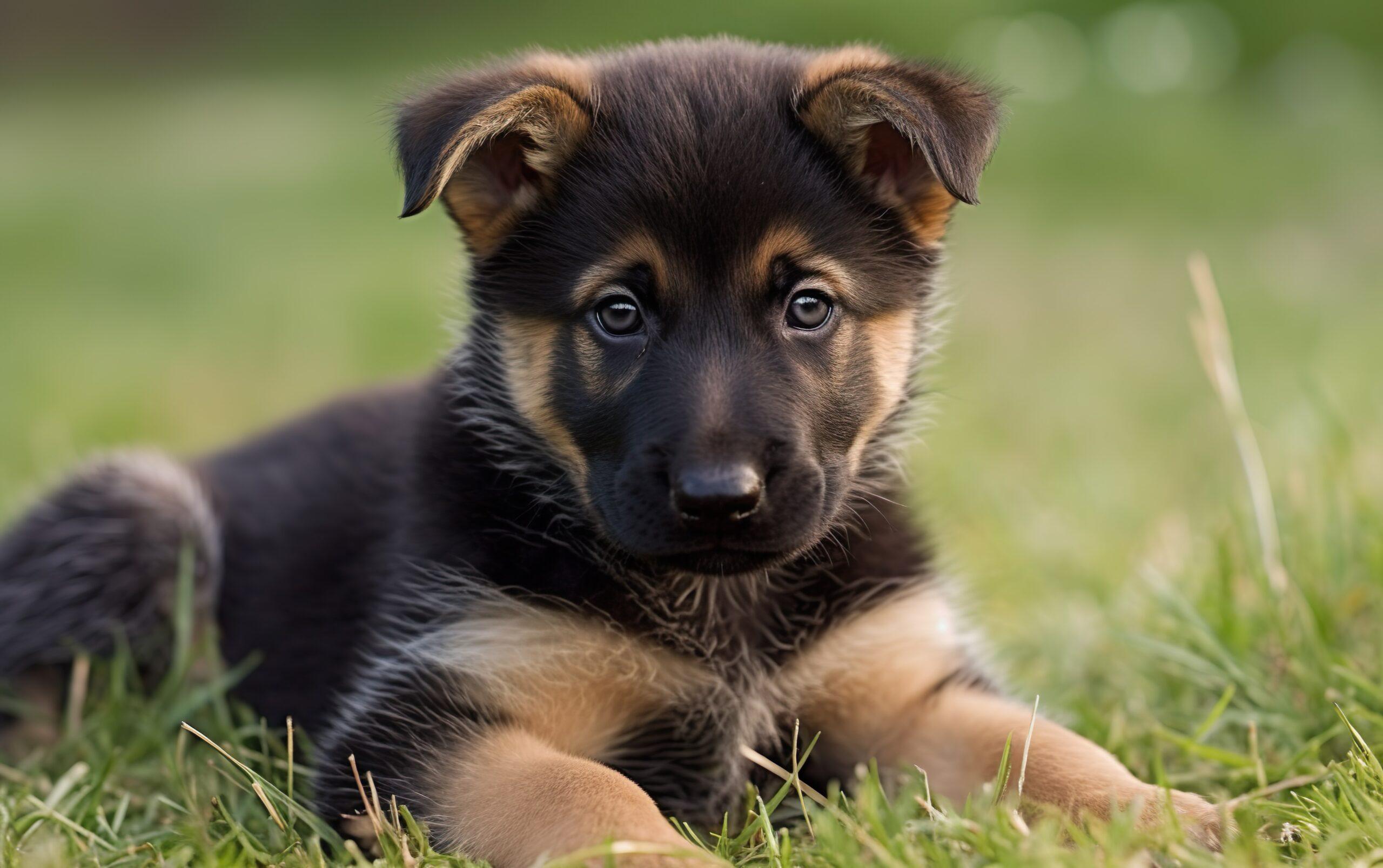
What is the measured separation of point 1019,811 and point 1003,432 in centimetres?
436

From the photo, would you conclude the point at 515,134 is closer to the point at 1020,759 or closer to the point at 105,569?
the point at 1020,759

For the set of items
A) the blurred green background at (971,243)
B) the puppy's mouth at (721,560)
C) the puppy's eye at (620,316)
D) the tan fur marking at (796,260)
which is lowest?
the blurred green background at (971,243)

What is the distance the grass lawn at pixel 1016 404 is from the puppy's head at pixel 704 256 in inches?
20.3

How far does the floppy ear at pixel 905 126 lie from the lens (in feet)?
9.87

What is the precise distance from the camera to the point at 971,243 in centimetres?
1189

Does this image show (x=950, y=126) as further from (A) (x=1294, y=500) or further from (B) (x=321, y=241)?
(B) (x=321, y=241)

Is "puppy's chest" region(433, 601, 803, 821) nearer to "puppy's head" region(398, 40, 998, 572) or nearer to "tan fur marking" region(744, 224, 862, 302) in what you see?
"puppy's head" region(398, 40, 998, 572)

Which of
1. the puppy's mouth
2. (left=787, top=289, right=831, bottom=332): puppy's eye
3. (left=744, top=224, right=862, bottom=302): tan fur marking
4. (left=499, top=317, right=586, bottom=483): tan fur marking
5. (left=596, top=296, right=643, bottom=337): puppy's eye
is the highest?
(left=744, top=224, right=862, bottom=302): tan fur marking

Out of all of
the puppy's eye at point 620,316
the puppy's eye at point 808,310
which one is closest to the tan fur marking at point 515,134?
the puppy's eye at point 620,316

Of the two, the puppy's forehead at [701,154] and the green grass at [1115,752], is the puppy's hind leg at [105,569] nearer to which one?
the green grass at [1115,752]

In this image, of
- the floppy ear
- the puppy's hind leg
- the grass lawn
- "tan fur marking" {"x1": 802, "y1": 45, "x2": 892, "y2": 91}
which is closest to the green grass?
the grass lawn

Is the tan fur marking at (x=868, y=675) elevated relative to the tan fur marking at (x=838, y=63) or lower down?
lower down

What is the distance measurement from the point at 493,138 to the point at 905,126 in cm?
100

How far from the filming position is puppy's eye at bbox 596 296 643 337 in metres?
3.16
